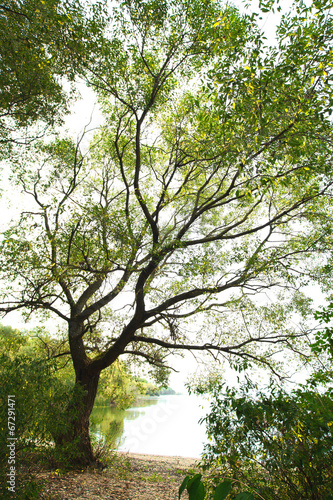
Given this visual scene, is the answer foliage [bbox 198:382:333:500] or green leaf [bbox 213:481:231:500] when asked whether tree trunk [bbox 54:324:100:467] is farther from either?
green leaf [bbox 213:481:231:500]

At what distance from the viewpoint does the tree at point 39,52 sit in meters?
3.85

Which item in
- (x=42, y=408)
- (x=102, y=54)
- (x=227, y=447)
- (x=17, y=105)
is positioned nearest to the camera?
(x=227, y=447)

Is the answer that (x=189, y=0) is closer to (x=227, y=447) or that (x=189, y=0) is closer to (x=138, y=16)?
(x=138, y=16)

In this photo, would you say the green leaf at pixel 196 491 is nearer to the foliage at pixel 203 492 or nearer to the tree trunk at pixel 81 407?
the foliage at pixel 203 492

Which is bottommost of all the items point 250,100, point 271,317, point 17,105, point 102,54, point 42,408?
point 42,408

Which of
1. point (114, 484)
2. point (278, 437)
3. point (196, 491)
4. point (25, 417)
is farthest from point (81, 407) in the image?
point (196, 491)

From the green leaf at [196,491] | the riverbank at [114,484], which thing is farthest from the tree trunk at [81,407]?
the green leaf at [196,491]

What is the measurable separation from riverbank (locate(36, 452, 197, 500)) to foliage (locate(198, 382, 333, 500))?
7.44ft

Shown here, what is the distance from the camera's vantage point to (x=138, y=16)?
5535 millimetres

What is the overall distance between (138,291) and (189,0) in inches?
225

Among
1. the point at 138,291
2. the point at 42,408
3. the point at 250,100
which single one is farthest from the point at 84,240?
the point at 250,100

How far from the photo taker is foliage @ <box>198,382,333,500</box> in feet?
6.52

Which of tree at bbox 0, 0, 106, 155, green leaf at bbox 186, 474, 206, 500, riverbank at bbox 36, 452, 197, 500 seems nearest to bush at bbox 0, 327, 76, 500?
riverbank at bbox 36, 452, 197, 500

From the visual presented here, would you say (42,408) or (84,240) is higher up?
(84,240)
